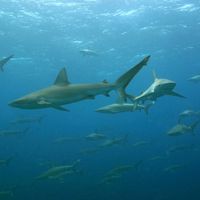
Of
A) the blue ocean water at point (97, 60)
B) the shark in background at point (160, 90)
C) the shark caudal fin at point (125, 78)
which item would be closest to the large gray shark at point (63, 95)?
the shark caudal fin at point (125, 78)

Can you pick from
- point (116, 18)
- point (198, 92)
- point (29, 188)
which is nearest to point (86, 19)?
point (116, 18)

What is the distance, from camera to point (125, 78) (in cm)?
631

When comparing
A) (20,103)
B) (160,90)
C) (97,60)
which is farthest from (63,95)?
(97,60)

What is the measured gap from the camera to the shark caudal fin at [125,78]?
229 inches

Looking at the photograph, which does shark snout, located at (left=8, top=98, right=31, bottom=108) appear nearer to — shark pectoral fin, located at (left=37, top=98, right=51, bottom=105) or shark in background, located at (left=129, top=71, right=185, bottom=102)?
shark pectoral fin, located at (left=37, top=98, right=51, bottom=105)

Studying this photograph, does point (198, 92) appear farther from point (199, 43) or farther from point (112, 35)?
point (112, 35)

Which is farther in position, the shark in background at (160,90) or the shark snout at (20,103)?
the shark in background at (160,90)

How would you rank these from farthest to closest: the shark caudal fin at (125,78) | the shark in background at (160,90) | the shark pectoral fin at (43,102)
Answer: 1. the shark in background at (160,90)
2. the shark pectoral fin at (43,102)
3. the shark caudal fin at (125,78)

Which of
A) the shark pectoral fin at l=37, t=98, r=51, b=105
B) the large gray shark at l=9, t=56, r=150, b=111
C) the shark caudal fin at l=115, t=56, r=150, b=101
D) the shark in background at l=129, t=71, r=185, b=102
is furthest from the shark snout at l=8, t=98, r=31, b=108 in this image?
the shark in background at l=129, t=71, r=185, b=102

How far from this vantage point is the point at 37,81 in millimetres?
62781

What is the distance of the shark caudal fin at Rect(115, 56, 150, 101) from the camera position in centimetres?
582

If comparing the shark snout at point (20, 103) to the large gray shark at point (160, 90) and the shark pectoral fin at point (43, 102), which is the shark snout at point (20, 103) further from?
the large gray shark at point (160, 90)

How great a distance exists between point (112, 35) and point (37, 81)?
2927cm

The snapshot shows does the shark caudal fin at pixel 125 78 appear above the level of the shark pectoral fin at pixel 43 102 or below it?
above
